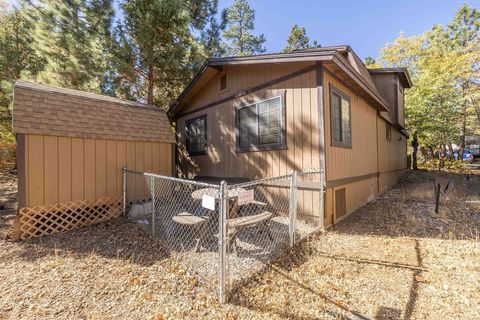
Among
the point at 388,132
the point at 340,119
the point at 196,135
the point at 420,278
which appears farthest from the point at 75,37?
the point at 388,132

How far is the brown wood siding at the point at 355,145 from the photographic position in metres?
→ 5.27

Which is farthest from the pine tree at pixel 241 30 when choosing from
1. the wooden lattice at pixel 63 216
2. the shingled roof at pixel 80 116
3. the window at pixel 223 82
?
the wooden lattice at pixel 63 216

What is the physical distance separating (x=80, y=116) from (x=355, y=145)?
292 inches

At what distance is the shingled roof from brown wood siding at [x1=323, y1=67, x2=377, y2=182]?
4613 millimetres

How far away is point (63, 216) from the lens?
531 cm

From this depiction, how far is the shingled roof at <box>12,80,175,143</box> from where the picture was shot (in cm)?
496

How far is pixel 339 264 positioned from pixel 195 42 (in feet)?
36.6

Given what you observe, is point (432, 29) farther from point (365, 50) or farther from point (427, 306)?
point (427, 306)

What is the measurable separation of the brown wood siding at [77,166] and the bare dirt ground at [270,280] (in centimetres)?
97

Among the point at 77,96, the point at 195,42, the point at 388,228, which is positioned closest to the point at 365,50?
the point at 195,42

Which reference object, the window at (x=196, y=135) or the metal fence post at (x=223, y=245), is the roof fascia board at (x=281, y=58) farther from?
the metal fence post at (x=223, y=245)

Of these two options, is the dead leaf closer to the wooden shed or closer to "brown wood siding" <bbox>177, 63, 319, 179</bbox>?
"brown wood siding" <bbox>177, 63, 319, 179</bbox>

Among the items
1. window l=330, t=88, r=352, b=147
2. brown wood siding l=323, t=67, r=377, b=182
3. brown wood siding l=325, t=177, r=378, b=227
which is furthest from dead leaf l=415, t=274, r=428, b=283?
window l=330, t=88, r=352, b=147

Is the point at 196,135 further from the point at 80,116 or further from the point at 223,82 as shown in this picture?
the point at 80,116
